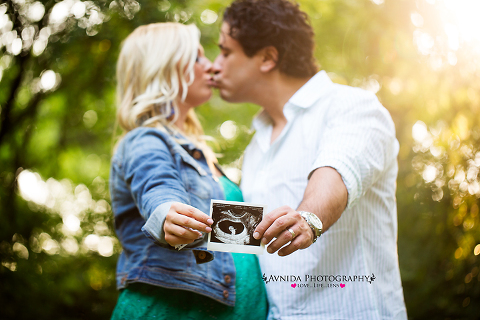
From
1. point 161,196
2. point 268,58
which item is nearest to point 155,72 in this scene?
point 268,58

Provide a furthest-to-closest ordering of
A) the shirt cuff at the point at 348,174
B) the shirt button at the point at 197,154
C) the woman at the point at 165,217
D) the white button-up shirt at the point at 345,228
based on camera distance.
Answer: the shirt button at the point at 197,154 < the white button-up shirt at the point at 345,228 < the shirt cuff at the point at 348,174 < the woman at the point at 165,217

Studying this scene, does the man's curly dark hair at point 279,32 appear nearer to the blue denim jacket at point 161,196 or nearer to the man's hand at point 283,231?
the blue denim jacket at point 161,196

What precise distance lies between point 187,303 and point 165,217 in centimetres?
67

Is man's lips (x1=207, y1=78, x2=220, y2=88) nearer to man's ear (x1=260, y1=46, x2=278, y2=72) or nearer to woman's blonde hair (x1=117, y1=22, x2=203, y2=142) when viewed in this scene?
woman's blonde hair (x1=117, y1=22, x2=203, y2=142)

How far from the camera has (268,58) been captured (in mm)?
2467

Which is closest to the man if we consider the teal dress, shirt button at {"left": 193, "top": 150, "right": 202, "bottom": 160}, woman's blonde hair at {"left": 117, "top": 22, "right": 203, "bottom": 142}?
the teal dress

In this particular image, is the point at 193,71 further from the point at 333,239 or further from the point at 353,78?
the point at 353,78

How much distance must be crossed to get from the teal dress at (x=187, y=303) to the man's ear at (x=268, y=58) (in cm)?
135

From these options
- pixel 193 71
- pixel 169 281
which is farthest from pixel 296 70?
pixel 169 281

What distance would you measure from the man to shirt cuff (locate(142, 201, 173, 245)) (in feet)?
1.01

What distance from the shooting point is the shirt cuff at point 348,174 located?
1.30 m

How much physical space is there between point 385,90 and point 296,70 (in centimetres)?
105

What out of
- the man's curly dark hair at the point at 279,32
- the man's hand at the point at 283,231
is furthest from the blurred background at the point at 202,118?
the man's hand at the point at 283,231

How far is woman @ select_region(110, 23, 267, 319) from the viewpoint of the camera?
119cm
